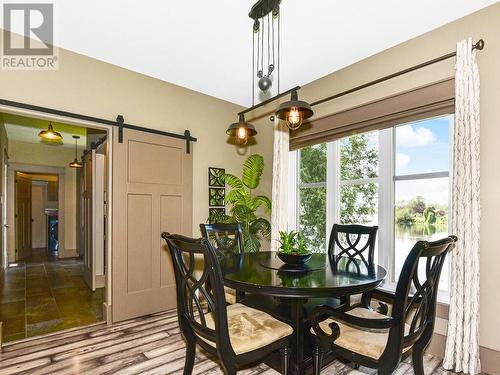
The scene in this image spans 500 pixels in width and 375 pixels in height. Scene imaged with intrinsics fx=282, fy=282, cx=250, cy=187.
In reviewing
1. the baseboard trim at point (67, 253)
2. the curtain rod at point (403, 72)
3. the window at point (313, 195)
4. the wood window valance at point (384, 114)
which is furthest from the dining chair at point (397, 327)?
the baseboard trim at point (67, 253)

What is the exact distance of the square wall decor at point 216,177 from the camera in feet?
12.9

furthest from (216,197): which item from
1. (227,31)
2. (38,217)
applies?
(38,217)

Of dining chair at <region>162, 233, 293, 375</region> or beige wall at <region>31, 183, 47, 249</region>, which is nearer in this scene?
dining chair at <region>162, 233, 293, 375</region>

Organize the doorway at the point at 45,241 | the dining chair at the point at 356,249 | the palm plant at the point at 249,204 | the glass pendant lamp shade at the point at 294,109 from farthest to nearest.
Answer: the palm plant at the point at 249,204
the doorway at the point at 45,241
the dining chair at the point at 356,249
the glass pendant lamp shade at the point at 294,109

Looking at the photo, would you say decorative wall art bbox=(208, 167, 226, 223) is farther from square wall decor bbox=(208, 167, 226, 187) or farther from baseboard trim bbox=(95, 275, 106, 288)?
baseboard trim bbox=(95, 275, 106, 288)

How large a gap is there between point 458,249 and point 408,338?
3.39 feet

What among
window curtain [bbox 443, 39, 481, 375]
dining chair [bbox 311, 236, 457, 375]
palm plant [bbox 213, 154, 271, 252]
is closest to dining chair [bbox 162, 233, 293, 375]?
dining chair [bbox 311, 236, 457, 375]

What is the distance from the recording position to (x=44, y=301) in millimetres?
3678

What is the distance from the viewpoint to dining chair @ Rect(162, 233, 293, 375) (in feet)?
4.97

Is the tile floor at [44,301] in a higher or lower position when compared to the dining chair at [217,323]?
lower

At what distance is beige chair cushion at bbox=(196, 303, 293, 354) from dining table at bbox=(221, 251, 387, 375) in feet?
0.54

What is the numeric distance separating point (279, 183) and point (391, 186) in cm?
137

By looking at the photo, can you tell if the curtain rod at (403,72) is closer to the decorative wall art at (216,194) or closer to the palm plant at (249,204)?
the palm plant at (249,204)

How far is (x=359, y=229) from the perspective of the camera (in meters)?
2.66
